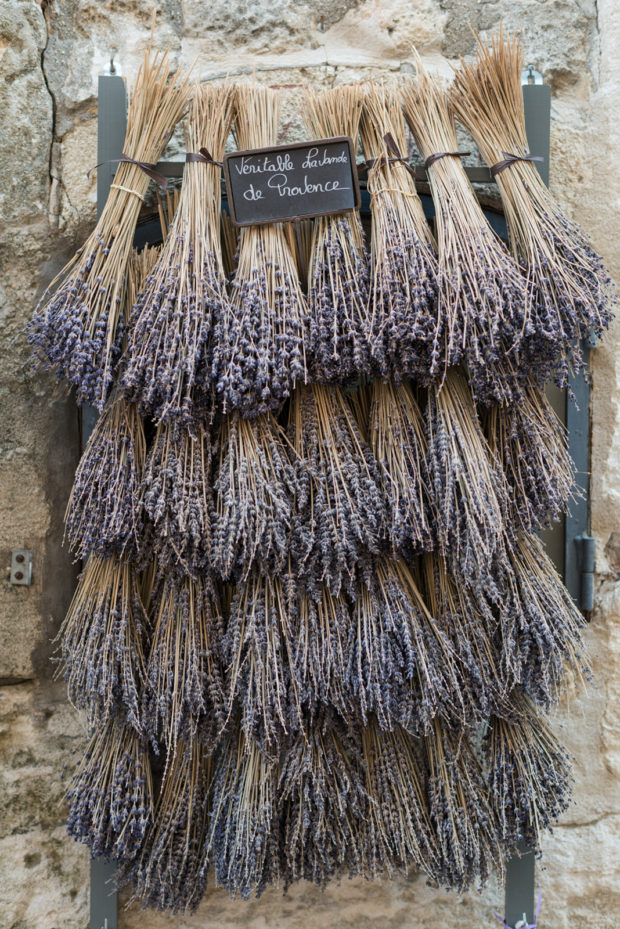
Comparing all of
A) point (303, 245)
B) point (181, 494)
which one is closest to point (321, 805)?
point (181, 494)

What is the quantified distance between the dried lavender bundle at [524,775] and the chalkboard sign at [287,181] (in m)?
1.07

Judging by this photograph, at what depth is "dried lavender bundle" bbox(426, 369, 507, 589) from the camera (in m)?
1.23

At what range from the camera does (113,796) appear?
1.30 meters

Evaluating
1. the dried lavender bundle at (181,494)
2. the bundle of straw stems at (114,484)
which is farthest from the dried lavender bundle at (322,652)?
the bundle of straw stems at (114,484)

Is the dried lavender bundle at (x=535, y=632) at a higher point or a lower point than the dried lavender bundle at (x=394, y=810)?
higher

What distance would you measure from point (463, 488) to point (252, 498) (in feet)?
1.27

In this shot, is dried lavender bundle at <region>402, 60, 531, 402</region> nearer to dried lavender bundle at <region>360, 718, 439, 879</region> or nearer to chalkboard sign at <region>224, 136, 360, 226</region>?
chalkboard sign at <region>224, 136, 360, 226</region>

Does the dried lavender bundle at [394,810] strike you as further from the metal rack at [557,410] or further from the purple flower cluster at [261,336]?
the purple flower cluster at [261,336]

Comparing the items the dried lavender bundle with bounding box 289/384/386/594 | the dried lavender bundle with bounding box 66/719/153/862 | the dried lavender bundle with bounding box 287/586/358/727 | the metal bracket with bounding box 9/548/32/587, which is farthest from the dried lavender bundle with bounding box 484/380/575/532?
the metal bracket with bounding box 9/548/32/587

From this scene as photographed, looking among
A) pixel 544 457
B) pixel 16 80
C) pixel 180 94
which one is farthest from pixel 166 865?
pixel 16 80

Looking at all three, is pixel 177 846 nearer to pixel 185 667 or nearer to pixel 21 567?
pixel 185 667

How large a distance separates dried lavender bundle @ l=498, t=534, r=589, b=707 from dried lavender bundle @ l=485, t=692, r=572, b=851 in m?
0.07

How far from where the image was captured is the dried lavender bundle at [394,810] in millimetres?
1293

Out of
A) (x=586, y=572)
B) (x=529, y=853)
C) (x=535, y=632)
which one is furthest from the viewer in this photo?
(x=586, y=572)
